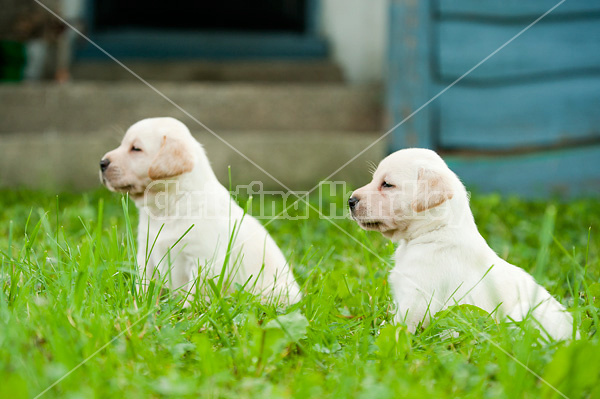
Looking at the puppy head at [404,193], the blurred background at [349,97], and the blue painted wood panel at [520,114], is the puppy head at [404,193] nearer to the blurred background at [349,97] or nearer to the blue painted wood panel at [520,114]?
the blurred background at [349,97]

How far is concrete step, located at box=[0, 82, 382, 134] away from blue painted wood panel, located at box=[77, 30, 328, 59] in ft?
2.50

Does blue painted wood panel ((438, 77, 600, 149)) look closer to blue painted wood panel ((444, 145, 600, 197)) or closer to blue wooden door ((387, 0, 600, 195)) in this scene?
blue wooden door ((387, 0, 600, 195))

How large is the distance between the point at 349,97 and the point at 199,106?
157 centimetres

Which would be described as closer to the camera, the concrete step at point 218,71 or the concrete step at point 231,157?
the concrete step at point 231,157

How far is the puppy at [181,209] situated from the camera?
8.11 feet

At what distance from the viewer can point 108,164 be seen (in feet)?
8.57

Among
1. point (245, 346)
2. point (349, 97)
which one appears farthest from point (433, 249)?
point (349, 97)

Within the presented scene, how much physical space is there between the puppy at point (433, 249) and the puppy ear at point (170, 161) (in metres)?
0.74

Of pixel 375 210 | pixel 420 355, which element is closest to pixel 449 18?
pixel 375 210

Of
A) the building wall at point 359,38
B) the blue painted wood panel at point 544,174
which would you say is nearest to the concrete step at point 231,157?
the blue painted wood panel at point 544,174

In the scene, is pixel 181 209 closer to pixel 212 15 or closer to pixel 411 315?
pixel 411 315

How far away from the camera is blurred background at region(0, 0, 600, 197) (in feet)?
17.8

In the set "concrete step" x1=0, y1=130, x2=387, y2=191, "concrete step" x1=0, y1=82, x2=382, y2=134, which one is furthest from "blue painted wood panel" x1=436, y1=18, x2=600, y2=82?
"concrete step" x1=0, y1=82, x2=382, y2=134

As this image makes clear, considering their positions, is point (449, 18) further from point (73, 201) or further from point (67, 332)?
point (67, 332)
